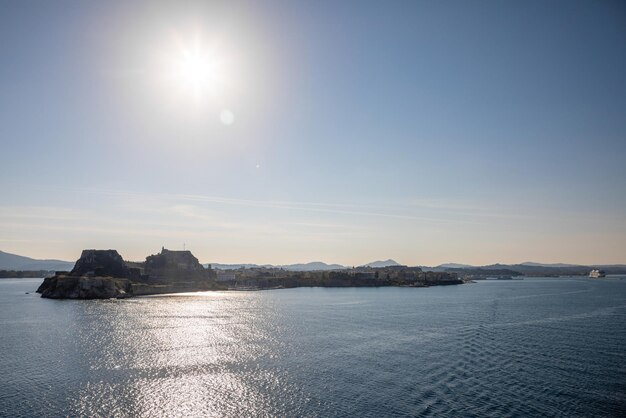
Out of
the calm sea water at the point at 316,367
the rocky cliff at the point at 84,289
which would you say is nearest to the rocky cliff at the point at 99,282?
the rocky cliff at the point at 84,289

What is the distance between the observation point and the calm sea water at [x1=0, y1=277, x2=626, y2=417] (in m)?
37.9

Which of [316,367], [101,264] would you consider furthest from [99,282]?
[316,367]

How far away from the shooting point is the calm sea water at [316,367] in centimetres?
3791

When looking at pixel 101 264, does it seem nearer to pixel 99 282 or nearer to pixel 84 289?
pixel 99 282

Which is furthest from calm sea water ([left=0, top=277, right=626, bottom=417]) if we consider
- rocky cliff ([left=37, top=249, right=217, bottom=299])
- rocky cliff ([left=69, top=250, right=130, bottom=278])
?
rocky cliff ([left=69, top=250, right=130, bottom=278])

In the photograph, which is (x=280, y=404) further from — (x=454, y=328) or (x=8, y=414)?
(x=454, y=328)

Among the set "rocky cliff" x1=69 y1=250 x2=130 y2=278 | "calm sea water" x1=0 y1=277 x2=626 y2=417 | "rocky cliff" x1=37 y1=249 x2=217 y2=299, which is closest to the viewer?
"calm sea water" x1=0 y1=277 x2=626 y2=417

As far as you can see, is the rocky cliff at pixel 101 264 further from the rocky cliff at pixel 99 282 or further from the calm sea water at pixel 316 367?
the calm sea water at pixel 316 367

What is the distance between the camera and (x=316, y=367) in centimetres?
5194

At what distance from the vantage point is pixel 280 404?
1521 inches

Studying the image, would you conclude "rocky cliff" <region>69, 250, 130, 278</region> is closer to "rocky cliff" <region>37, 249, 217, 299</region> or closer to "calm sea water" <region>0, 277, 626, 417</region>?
"rocky cliff" <region>37, 249, 217, 299</region>

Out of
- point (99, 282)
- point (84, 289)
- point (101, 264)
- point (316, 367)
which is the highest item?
point (101, 264)

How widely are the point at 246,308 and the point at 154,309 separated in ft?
95.3

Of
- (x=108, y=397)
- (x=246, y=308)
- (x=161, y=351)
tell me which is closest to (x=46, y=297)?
(x=246, y=308)
